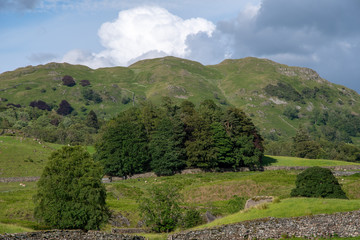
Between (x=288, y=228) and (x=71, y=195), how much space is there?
83.7ft

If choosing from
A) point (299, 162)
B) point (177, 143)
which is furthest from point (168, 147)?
point (299, 162)

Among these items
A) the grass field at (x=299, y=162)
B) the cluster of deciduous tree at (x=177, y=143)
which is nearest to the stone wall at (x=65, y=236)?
the cluster of deciduous tree at (x=177, y=143)

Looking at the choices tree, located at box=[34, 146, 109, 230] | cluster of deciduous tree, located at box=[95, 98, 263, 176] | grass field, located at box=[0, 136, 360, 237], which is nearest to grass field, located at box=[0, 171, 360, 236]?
grass field, located at box=[0, 136, 360, 237]

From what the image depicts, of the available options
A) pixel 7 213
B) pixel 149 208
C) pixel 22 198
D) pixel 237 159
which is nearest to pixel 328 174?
pixel 149 208

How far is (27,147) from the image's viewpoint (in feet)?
339

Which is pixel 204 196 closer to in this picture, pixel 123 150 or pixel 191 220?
pixel 191 220

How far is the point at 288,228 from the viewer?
2417 centimetres

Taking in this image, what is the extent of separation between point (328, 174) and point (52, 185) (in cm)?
3272

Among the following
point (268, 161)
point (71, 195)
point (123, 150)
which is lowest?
point (71, 195)

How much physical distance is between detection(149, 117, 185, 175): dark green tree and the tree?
54790mm

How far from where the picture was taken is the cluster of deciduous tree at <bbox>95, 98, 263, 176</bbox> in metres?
97.5

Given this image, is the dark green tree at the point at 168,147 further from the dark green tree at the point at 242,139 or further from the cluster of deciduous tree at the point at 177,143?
the dark green tree at the point at 242,139

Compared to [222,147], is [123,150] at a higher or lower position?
lower

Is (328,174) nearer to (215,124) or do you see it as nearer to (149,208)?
(149,208)
